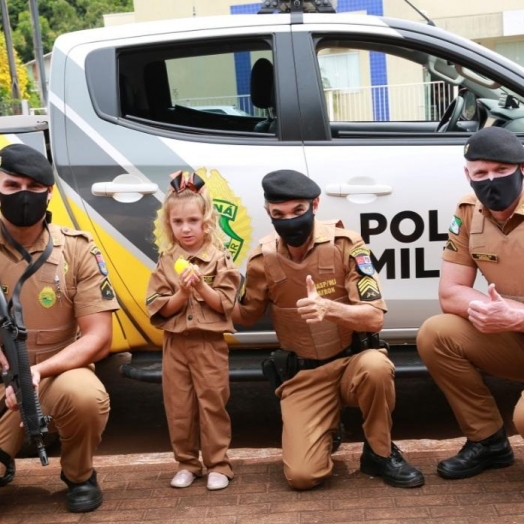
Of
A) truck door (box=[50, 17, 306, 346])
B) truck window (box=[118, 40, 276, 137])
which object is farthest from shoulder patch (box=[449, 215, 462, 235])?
truck window (box=[118, 40, 276, 137])

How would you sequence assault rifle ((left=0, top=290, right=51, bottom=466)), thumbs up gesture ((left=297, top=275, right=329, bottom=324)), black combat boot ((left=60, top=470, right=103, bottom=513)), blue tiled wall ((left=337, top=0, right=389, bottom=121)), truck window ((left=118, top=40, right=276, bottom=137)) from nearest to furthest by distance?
1. assault rifle ((left=0, top=290, right=51, bottom=466))
2. thumbs up gesture ((left=297, top=275, right=329, bottom=324))
3. black combat boot ((left=60, top=470, right=103, bottom=513))
4. truck window ((left=118, top=40, right=276, bottom=137))
5. blue tiled wall ((left=337, top=0, right=389, bottom=121))

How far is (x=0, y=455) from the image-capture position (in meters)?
3.17

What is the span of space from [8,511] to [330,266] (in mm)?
1474

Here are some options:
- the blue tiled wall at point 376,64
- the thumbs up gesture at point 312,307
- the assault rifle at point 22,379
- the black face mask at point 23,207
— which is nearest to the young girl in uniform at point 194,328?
the thumbs up gesture at point 312,307

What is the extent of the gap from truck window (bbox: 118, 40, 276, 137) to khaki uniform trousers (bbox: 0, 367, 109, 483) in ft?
4.34

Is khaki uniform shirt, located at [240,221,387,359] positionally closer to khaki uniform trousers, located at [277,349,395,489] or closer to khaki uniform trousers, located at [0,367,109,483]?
khaki uniform trousers, located at [277,349,395,489]

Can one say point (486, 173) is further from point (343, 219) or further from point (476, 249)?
point (343, 219)

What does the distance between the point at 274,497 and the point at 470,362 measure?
2.90ft

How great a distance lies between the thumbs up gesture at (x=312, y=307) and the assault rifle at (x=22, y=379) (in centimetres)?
93

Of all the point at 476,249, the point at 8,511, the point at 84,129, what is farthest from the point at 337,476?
the point at 84,129

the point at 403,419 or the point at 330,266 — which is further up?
the point at 330,266

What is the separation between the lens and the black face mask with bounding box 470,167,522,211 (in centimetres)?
318

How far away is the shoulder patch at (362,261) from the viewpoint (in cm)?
329

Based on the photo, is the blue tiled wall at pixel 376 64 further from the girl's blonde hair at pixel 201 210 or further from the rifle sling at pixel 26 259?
the rifle sling at pixel 26 259
